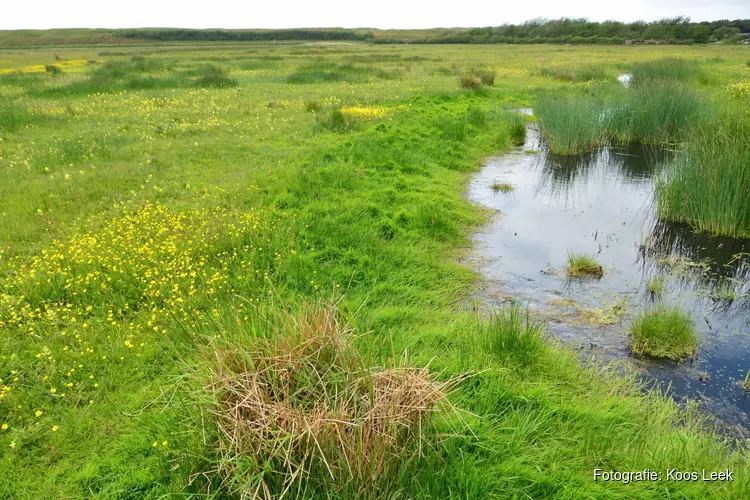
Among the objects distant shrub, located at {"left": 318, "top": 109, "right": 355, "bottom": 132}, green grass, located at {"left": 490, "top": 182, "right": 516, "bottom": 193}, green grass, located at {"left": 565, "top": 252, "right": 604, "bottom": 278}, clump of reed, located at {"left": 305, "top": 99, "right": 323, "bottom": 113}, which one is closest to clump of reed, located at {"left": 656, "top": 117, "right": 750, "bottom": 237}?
green grass, located at {"left": 565, "top": 252, "right": 604, "bottom": 278}

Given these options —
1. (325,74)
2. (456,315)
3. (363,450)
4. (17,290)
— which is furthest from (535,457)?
(325,74)

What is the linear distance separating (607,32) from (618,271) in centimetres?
9392

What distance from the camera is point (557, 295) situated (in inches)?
251

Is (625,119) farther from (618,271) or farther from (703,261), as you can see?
(618,271)

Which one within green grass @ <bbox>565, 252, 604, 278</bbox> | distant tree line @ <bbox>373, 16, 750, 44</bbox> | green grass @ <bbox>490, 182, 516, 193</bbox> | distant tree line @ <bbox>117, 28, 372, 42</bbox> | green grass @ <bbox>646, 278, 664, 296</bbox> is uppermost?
distant tree line @ <bbox>117, 28, 372, 42</bbox>

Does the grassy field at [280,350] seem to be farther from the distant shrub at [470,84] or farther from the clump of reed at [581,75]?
the clump of reed at [581,75]

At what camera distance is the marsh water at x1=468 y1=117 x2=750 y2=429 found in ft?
15.8

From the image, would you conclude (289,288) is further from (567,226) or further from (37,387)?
(567,226)

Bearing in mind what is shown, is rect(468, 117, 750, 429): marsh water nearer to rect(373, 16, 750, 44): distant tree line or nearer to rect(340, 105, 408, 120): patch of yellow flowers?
rect(340, 105, 408, 120): patch of yellow flowers

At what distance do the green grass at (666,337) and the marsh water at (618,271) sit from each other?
112 millimetres

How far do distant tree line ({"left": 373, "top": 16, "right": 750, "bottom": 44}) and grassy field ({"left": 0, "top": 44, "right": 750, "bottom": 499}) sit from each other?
8178 centimetres

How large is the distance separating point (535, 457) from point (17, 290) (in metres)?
6.32

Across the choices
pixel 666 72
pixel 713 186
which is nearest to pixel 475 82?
pixel 666 72

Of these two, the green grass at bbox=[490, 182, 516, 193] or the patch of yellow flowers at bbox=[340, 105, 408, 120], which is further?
the patch of yellow flowers at bbox=[340, 105, 408, 120]
